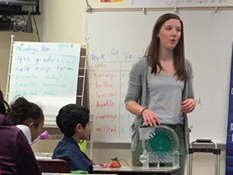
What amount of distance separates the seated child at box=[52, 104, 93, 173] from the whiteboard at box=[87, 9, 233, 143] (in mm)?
1635

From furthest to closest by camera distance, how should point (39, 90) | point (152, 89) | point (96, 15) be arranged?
point (96, 15) → point (39, 90) → point (152, 89)

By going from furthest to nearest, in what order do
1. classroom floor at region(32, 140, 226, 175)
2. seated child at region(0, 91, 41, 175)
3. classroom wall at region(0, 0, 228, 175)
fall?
classroom wall at region(0, 0, 228, 175)
classroom floor at region(32, 140, 226, 175)
seated child at region(0, 91, 41, 175)

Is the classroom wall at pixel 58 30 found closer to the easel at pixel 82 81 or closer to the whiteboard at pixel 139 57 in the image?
the whiteboard at pixel 139 57

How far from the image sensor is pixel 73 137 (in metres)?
2.40

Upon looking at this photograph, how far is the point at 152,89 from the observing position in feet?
8.51

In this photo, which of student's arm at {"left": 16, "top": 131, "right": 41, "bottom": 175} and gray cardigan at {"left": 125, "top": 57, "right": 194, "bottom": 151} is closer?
student's arm at {"left": 16, "top": 131, "right": 41, "bottom": 175}

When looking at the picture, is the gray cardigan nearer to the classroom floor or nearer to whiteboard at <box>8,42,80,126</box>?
whiteboard at <box>8,42,80,126</box>

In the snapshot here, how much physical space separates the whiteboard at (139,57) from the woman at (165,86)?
1368mm

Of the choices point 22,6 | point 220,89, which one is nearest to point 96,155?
point 220,89

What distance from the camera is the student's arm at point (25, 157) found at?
135 centimetres

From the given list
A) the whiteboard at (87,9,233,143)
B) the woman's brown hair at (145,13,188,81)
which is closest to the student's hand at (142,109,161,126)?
the woman's brown hair at (145,13,188,81)

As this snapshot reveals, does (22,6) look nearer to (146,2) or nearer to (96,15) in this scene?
(96,15)

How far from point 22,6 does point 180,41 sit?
2.14m

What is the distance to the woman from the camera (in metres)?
2.57
